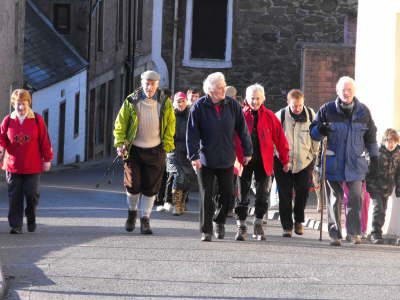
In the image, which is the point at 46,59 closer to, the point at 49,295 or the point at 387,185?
the point at 387,185

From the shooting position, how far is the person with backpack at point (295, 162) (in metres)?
14.6

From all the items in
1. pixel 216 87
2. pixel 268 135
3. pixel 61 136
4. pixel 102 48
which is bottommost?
pixel 61 136

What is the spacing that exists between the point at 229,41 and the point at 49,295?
1996cm

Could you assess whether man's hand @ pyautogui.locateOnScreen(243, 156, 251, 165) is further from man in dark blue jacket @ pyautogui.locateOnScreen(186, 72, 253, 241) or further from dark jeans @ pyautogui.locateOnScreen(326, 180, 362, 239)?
dark jeans @ pyautogui.locateOnScreen(326, 180, 362, 239)

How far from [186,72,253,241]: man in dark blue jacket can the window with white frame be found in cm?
1527

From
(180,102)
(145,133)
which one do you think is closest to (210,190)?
(145,133)

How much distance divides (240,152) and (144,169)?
3.84ft

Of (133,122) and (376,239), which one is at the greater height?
(133,122)

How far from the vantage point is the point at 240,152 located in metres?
13.5

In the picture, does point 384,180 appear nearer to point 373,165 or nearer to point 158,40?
point 373,165

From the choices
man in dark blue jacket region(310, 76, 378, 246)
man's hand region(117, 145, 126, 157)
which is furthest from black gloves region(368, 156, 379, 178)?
man's hand region(117, 145, 126, 157)

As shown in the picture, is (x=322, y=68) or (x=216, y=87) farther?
(x=322, y=68)

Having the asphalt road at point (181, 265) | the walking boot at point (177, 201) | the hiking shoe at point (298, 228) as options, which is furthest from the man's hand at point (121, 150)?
the walking boot at point (177, 201)

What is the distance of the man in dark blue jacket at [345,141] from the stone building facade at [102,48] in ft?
78.1
